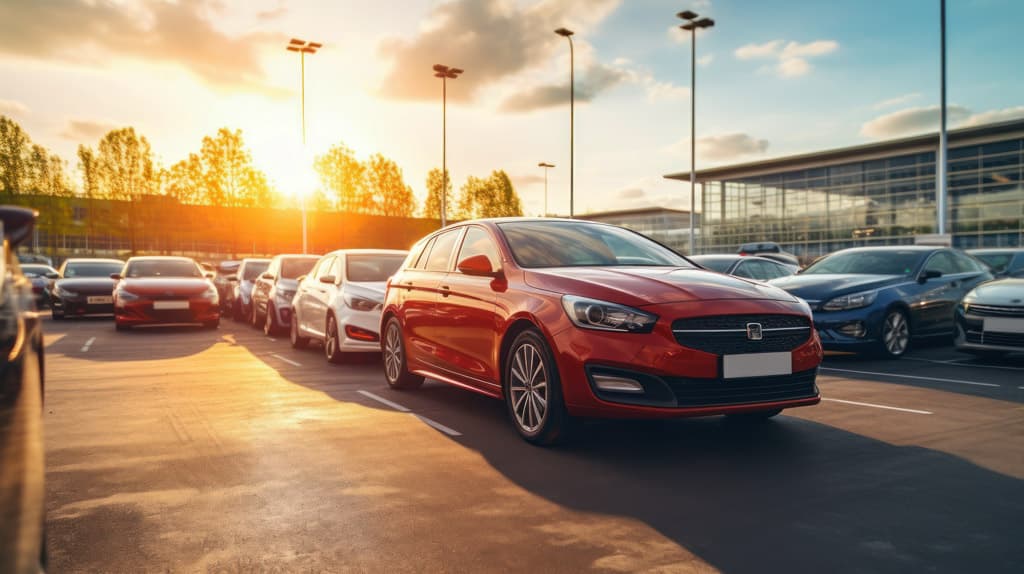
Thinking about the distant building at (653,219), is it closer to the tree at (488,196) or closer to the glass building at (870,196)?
the glass building at (870,196)

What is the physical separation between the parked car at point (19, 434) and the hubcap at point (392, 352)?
5.28 m

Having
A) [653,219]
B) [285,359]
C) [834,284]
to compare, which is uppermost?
[653,219]

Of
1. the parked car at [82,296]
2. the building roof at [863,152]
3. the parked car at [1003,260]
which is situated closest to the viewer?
the parked car at [1003,260]

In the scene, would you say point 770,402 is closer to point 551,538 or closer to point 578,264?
point 578,264

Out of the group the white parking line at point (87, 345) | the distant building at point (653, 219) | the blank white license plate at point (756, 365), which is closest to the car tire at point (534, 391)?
the blank white license plate at point (756, 365)

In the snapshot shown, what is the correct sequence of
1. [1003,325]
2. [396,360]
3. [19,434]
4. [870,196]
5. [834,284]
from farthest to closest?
[870,196], [834,284], [1003,325], [396,360], [19,434]

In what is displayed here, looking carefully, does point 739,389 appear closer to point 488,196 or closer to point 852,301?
point 852,301

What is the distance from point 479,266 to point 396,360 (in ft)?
7.79

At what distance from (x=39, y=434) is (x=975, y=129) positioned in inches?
2100

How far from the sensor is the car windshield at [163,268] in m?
16.9

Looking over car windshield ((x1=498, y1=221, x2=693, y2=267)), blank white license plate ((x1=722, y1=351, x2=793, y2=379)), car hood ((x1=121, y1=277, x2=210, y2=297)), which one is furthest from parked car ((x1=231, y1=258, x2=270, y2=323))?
blank white license plate ((x1=722, y1=351, x2=793, y2=379))

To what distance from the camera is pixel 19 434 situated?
211 centimetres

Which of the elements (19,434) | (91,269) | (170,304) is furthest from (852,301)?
(91,269)

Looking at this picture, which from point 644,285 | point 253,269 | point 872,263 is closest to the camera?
point 644,285
